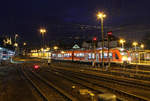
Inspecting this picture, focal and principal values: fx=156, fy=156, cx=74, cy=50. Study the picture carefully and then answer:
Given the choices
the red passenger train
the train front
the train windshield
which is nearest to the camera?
the red passenger train

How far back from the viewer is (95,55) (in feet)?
95.0

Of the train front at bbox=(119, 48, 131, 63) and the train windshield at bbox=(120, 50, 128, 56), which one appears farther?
the train windshield at bbox=(120, 50, 128, 56)

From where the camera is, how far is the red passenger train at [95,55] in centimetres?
2517

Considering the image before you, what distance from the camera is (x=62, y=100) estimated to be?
8422 mm

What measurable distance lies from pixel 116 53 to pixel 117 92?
15946 mm

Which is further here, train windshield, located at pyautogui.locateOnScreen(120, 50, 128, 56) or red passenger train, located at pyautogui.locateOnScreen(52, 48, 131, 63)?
train windshield, located at pyautogui.locateOnScreen(120, 50, 128, 56)

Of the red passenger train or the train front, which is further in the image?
the train front

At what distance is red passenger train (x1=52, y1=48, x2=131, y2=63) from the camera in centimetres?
2517

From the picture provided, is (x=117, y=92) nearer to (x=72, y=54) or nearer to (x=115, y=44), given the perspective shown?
(x=72, y=54)

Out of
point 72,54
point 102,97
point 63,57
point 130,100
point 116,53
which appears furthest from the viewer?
point 63,57

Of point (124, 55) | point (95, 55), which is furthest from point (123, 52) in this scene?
point (95, 55)

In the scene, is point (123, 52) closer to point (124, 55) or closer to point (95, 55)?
point (124, 55)

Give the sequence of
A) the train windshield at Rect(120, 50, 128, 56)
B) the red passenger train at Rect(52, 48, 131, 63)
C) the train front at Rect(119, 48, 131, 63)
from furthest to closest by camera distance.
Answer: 1. the train windshield at Rect(120, 50, 128, 56)
2. the train front at Rect(119, 48, 131, 63)
3. the red passenger train at Rect(52, 48, 131, 63)

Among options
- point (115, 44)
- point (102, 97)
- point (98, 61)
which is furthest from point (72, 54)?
point (115, 44)
